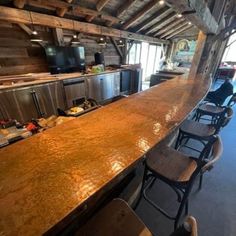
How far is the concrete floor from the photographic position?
137 cm

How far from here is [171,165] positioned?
1225 mm

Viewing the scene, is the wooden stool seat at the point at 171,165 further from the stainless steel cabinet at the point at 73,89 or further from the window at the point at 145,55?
the window at the point at 145,55

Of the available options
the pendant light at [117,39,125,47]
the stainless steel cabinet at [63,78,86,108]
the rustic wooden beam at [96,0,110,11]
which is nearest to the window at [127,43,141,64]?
the pendant light at [117,39,125,47]

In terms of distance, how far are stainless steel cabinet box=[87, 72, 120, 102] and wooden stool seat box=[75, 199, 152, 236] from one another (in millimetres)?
3696

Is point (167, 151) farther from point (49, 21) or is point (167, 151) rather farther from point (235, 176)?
point (49, 21)

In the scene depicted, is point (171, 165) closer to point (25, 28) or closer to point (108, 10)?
point (25, 28)

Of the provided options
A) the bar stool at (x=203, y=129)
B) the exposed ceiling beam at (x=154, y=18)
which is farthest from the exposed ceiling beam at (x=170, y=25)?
the bar stool at (x=203, y=129)

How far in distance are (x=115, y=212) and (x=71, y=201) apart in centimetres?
43

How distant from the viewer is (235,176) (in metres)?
1.94

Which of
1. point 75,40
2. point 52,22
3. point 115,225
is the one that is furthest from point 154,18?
point 115,225

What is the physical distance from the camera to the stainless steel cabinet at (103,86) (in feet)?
14.0

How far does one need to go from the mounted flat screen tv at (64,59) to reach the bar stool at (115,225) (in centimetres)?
365

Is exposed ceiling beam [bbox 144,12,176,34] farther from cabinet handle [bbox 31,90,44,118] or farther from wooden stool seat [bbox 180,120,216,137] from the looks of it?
cabinet handle [bbox 31,90,44,118]

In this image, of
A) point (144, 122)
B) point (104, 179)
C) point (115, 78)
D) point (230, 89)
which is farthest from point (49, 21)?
point (230, 89)
